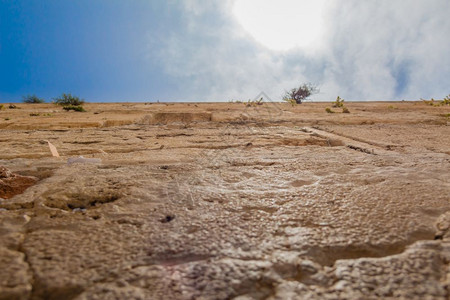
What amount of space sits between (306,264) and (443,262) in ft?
0.89

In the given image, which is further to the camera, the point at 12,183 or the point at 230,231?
the point at 12,183

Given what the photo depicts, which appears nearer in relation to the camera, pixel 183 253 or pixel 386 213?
pixel 183 253

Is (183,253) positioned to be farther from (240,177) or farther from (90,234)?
(240,177)

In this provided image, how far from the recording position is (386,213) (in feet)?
2.22

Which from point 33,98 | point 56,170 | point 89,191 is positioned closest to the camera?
point 89,191

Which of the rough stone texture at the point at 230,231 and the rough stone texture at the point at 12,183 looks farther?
the rough stone texture at the point at 12,183

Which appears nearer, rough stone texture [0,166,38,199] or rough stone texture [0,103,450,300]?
rough stone texture [0,103,450,300]

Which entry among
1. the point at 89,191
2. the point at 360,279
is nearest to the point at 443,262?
the point at 360,279

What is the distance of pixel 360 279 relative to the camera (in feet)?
1.52

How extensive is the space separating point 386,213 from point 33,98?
38.3 ft

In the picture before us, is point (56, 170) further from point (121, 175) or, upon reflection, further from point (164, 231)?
point (164, 231)

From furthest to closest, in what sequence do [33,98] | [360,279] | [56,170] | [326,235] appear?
1. [33,98]
2. [56,170]
3. [326,235]
4. [360,279]

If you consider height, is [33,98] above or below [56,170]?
above

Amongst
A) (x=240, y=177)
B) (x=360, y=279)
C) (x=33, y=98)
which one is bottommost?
(x=360, y=279)
